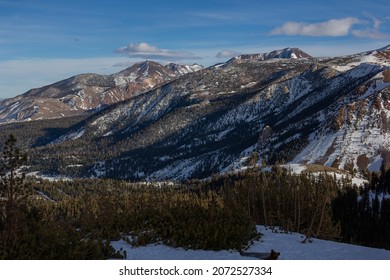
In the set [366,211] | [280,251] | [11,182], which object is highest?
[11,182]

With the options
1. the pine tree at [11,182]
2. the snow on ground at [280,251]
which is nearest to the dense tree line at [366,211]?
the snow on ground at [280,251]

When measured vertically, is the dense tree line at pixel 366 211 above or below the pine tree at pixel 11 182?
below

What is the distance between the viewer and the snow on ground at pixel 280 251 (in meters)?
28.5

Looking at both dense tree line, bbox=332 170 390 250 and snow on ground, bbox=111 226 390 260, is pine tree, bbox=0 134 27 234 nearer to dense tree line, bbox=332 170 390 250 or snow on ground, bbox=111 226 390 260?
snow on ground, bbox=111 226 390 260

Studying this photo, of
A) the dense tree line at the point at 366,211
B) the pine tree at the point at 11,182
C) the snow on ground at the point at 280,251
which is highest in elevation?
the pine tree at the point at 11,182

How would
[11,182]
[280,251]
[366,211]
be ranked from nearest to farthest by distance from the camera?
[280,251] → [11,182] → [366,211]

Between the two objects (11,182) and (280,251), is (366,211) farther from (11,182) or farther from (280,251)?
(11,182)

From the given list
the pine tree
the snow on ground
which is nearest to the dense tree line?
the snow on ground

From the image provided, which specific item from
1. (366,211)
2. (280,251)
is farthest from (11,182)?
(366,211)

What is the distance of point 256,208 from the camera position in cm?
5603

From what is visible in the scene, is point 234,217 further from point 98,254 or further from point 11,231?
point 11,231

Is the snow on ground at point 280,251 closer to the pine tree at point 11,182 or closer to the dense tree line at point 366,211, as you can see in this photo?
the pine tree at point 11,182

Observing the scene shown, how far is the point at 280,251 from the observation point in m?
30.3
